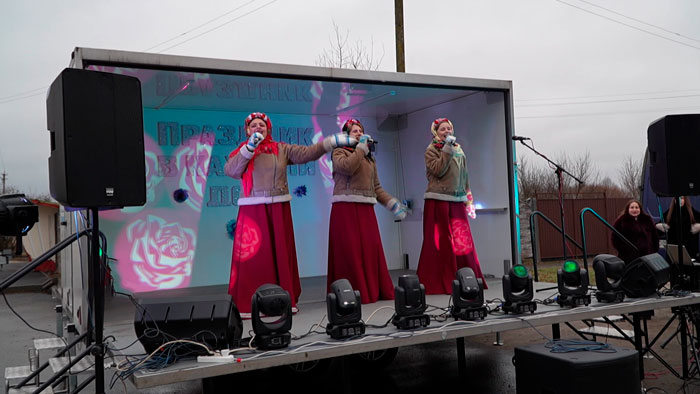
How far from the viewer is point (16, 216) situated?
4121 mm

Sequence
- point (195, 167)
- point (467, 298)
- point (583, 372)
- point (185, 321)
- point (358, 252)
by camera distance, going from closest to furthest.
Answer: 1. point (185, 321)
2. point (583, 372)
3. point (467, 298)
4. point (358, 252)
5. point (195, 167)

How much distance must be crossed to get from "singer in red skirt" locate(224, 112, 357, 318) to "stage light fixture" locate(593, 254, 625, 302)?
2.25m

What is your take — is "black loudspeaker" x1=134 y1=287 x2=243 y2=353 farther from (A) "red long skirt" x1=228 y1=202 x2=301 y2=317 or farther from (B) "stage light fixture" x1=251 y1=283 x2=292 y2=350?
(A) "red long skirt" x1=228 y1=202 x2=301 y2=317

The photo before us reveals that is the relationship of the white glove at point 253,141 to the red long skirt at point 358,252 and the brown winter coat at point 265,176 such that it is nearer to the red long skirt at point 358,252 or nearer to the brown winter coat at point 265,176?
the brown winter coat at point 265,176

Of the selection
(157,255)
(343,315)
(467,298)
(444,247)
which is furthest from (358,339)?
(157,255)

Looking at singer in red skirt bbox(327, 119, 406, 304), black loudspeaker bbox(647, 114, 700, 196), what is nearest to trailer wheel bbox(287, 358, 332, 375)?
singer in red skirt bbox(327, 119, 406, 304)

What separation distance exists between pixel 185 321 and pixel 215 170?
13.6 ft

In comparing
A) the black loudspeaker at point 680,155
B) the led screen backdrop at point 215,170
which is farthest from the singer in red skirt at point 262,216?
the black loudspeaker at point 680,155

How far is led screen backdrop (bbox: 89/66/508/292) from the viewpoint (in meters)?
6.88

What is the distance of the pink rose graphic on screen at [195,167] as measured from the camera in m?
7.41

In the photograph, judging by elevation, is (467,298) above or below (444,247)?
below

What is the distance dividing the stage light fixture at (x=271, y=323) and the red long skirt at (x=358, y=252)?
1.98m

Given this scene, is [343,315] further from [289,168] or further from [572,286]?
[289,168]

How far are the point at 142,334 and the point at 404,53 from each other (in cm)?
1105
